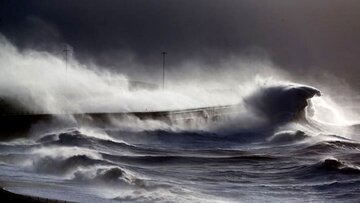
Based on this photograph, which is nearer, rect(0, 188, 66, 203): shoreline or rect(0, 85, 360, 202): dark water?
rect(0, 188, 66, 203): shoreline

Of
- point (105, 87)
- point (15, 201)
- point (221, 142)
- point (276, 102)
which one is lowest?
point (15, 201)

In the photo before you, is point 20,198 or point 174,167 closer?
point 20,198

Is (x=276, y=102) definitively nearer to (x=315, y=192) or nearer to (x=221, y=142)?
(x=221, y=142)

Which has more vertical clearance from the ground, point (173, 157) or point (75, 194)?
point (173, 157)

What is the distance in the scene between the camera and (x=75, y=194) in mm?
17906

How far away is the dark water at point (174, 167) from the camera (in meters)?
18.7

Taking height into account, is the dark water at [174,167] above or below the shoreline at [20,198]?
above

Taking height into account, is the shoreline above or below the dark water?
below

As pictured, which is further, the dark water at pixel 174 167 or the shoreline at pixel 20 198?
the dark water at pixel 174 167

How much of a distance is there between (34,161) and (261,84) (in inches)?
1226

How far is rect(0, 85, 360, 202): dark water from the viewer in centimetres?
1872

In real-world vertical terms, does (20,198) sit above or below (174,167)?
below

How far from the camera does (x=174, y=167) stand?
24.1 meters

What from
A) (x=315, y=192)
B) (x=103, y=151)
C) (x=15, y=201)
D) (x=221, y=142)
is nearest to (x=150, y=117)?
(x=221, y=142)
